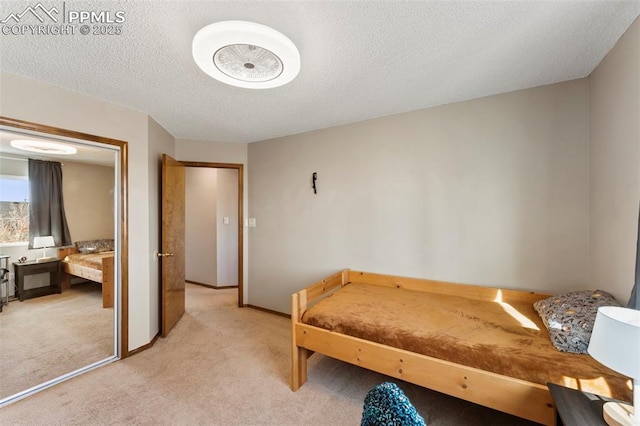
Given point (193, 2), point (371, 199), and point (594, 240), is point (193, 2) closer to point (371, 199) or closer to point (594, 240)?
point (371, 199)

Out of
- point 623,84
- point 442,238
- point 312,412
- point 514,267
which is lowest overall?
point 312,412

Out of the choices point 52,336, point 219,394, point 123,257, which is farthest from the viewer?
point 52,336

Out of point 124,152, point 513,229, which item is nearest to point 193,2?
point 124,152

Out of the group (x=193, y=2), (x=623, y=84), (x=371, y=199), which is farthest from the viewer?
(x=371, y=199)

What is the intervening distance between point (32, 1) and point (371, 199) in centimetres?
261

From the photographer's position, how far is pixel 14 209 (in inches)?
81.7

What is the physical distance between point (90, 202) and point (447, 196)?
3.42 metres

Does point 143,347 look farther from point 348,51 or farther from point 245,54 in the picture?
point 348,51

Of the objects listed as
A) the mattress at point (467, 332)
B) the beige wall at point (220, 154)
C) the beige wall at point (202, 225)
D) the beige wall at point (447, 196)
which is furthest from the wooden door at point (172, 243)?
the mattress at point (467, 332)

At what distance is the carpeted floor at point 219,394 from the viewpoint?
5.48ft

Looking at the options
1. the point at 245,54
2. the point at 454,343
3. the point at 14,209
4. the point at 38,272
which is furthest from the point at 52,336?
the point at 454,343

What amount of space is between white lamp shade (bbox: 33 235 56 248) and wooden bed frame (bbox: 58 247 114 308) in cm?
12

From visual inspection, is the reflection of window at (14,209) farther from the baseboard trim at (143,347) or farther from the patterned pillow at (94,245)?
the baseboard trim at (143,347)

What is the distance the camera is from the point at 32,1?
1207 millimetres
